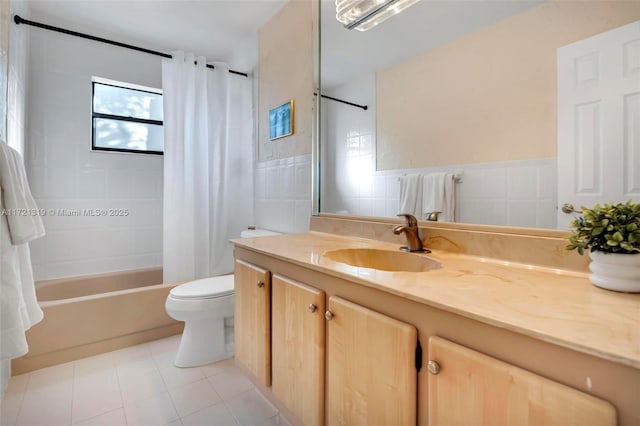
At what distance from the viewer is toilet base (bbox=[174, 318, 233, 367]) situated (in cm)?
182

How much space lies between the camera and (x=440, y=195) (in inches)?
49.4

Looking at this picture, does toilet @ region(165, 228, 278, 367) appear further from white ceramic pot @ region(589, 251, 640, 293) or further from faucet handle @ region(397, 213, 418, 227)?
white ceramic pot @ region(589, 251, 640, 293)

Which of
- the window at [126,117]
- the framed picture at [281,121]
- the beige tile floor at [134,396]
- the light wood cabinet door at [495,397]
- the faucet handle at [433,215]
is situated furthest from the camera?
the window at [126,117]

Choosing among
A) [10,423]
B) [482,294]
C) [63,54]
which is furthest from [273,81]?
[10,423]

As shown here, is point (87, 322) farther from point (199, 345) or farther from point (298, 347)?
point (298, 347)

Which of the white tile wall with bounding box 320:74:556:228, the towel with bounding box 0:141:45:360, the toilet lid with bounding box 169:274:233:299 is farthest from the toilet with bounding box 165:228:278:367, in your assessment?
the white tile wall with bounding box 320:74:556:228

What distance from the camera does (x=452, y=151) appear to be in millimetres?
1218

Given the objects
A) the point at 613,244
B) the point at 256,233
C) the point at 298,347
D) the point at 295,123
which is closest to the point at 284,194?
the point at 256,233

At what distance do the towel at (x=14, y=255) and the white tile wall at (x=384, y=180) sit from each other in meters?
1.37

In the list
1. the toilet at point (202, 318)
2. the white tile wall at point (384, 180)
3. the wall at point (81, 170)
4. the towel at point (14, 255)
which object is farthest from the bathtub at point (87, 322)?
the white tile wall at point (384, 180)

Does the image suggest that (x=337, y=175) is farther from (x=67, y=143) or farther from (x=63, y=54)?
(x=63, y=54)

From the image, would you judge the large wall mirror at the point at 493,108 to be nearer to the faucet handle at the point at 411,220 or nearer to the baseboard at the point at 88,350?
the faucet handle at the point at 411,220

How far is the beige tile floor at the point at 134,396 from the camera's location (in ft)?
4.52

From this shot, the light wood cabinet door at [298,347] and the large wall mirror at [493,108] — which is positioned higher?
the large wall mirror at [493,108]
